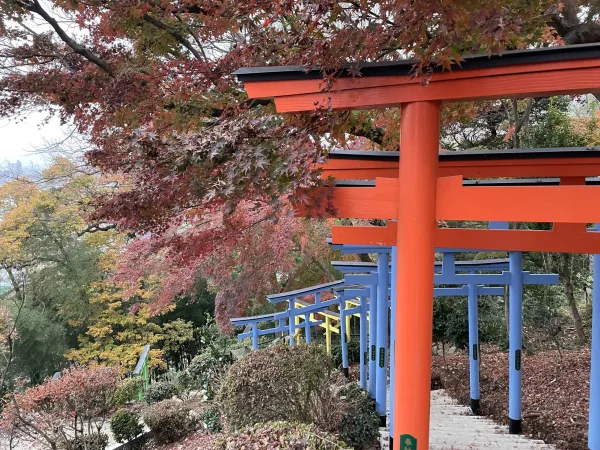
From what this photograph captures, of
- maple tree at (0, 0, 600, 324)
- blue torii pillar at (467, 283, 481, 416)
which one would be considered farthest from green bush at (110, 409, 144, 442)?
blue torii pillar at (467, 283, 481, 416)

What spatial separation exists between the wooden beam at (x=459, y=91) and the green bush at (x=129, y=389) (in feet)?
33.6

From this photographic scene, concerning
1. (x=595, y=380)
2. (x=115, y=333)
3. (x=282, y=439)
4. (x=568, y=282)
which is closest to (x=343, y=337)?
(x=568, y=282)

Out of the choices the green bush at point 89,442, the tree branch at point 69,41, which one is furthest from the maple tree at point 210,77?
the green bush at point 89,442

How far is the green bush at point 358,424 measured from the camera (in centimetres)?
583

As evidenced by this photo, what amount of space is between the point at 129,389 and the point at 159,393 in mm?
1387

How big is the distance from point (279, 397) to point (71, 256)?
13728 mm

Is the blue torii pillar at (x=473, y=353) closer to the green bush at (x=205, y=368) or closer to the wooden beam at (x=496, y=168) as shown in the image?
the wooden beam at (x=496, y=168)

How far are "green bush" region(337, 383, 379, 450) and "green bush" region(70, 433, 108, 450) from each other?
4115 mm

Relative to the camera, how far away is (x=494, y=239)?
4.51 meters

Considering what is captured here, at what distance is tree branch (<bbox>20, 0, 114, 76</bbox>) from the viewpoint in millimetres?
4840

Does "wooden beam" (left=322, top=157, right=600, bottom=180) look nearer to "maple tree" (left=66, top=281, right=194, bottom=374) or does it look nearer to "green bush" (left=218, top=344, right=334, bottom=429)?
"green bush" (left=218, top=344, right=334, bottom=429)

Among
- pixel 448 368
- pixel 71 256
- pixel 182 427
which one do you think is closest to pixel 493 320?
pixel 448 368

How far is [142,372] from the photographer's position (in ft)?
47.6

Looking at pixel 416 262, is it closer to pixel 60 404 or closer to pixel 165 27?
pixel 165 27
